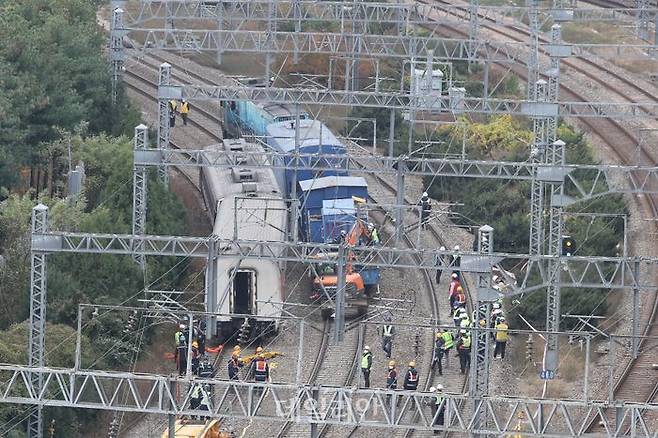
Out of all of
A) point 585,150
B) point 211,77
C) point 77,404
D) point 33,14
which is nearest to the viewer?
point 77,404

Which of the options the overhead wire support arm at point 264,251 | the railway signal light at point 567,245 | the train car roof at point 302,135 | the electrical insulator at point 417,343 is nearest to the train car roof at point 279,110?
the train car roof at point 302,135

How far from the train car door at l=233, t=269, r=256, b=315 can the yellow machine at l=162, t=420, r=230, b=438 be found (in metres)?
6.83

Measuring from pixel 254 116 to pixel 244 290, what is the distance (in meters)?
15.8

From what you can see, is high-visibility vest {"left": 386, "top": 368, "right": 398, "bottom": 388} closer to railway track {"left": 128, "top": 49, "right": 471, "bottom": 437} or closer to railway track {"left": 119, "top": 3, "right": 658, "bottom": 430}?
railway track {"left": 128, "top": 49, "right": 471, "bottom": 437}

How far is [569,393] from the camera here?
161 feet

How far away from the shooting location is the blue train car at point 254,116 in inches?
2534

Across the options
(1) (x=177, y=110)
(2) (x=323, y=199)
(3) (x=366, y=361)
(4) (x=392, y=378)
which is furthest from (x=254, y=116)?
(4) (x=392, y=378)

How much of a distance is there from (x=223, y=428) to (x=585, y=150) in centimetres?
2401

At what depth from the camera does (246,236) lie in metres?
52.9

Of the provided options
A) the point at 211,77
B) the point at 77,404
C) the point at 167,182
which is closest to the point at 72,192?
the point at 167,182

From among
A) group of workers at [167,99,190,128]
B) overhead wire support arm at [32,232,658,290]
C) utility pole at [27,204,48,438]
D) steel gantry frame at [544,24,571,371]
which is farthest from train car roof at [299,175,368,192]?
utility pole at [27,204,48,438]

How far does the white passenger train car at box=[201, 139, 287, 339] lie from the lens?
50781 mm

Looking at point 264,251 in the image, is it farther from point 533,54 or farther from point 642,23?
point 642,23

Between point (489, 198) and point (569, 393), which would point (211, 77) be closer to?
point (489, 198)
